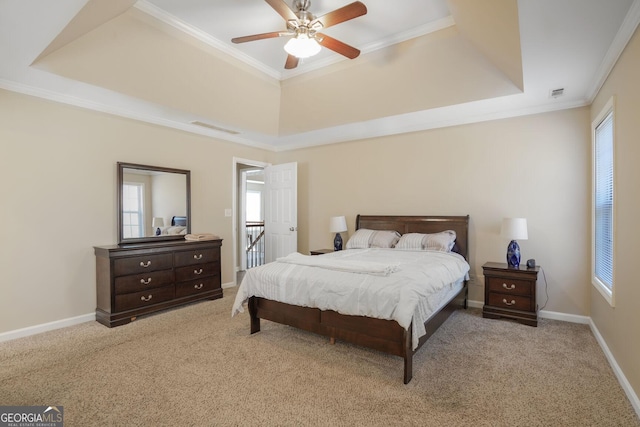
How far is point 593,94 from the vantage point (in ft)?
10.9

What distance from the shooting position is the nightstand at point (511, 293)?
3488 millimetres

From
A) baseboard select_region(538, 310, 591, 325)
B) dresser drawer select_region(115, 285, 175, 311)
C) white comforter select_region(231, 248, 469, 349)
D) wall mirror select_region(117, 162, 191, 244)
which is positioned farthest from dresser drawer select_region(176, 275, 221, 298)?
baseboard select_region(538, 310, 591, 325)

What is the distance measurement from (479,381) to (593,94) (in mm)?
3167

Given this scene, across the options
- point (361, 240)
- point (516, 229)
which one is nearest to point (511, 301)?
point (516, 229)

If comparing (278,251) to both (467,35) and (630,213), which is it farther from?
(630,213)

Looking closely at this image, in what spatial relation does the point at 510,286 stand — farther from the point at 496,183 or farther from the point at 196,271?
the point at 196,271

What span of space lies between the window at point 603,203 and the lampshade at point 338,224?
3117 mm

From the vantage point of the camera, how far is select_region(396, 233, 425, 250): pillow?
421 centimetres

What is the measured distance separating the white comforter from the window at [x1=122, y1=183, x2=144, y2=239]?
6.15 feet

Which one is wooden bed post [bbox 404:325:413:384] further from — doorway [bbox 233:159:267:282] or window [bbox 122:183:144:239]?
doorway [bbox 233:159:267:282]

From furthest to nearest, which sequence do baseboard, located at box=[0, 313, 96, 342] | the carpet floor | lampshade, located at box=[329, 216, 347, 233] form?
lampshade, located at box=[329, 216, 347, 233]
baseboard, located at box=[0, 313, 96, 342]
the carpet floor

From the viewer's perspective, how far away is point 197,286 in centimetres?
437

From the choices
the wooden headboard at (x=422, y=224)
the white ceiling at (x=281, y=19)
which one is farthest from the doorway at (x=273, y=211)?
the white ceiling at (x=281, y=19)

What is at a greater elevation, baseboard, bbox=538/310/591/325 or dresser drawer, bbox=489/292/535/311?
dresser drawer, bbox=489/292/535/311
